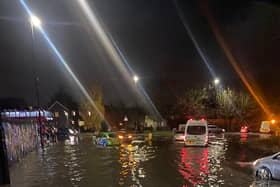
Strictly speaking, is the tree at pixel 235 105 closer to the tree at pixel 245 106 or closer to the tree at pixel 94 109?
the tree at pixel 245 106

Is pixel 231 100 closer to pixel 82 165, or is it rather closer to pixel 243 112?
pixel 243 112

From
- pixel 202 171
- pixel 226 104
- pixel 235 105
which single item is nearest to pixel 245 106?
pixel 235 105

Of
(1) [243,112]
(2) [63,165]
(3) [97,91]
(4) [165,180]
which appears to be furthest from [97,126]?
(4) [165,180]

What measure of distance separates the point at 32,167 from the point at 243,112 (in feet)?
144

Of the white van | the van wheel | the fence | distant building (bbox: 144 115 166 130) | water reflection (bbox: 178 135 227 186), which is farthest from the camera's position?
distant building (bbox: 144 115 166 130)

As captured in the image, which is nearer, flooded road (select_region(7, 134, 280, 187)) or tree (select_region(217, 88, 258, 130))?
flooded road (select_region(7, 134, 280, 187))

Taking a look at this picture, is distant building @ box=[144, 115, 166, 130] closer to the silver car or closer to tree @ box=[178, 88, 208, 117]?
tree @ box=[178, 88, 208, 117]

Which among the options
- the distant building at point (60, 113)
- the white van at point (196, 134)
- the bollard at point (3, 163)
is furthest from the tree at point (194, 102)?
the bollard at point (3, 163)

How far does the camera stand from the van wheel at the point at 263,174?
12159 millimetres

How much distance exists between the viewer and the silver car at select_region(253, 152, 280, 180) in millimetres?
11883

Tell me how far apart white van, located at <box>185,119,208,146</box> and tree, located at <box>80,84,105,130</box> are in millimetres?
34708

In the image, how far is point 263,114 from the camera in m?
53.1

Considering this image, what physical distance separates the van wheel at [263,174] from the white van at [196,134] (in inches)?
520

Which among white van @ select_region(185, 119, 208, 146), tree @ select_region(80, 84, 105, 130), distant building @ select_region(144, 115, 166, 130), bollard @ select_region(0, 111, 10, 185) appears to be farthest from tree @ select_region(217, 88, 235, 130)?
bollard @ select_region(0, 111, 10, 185)
